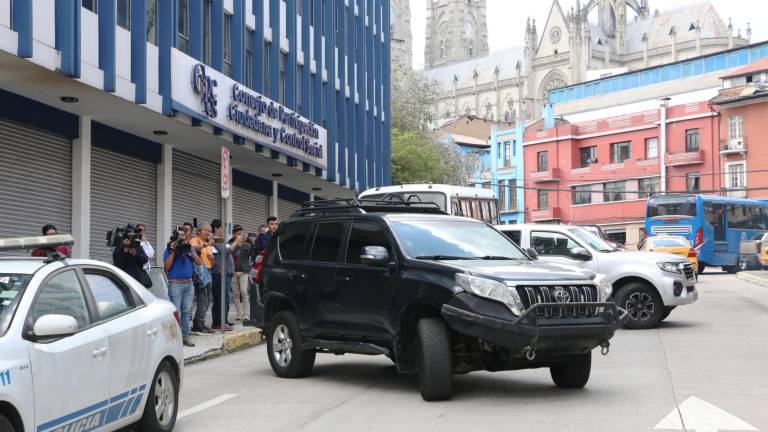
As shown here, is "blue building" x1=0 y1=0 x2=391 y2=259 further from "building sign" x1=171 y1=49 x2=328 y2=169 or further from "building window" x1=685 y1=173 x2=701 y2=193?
"building window" x1=685 y1=173 x2=701 y2=193

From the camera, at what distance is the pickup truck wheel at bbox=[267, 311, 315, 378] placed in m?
10.8

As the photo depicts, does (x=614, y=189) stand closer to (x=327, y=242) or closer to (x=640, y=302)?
(x=640, y=302)

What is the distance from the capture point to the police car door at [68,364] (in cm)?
561

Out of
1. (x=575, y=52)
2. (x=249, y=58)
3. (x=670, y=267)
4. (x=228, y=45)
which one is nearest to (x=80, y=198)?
(x=228, y=45)

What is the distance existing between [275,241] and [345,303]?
186 cm

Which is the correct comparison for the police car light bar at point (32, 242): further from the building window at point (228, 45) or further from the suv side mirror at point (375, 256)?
the building window at point (228, 45)

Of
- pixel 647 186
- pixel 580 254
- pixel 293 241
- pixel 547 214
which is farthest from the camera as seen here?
pixel 547 214

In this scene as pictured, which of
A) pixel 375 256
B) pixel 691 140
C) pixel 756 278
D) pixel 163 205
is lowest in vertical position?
pixel 756 278

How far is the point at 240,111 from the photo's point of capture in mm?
21656

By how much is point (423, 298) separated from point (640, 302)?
8137mm

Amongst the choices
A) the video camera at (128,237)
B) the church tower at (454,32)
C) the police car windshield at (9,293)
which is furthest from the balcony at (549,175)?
the church tower at (454,32)

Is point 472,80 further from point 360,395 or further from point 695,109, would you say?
point 360,395

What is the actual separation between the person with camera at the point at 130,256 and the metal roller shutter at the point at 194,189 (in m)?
9.43

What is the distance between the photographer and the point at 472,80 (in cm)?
13450
